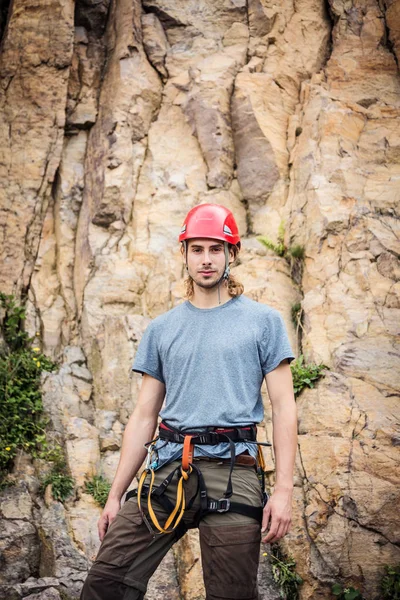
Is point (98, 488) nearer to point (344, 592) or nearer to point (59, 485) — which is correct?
point (59, 485)

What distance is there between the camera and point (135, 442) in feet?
13.3

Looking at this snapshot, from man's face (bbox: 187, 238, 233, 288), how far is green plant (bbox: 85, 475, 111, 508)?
3980 millimetres

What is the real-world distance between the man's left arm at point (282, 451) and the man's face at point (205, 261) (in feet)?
2.49

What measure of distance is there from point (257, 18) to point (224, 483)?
8995 mm

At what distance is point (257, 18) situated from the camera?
10.1 metres

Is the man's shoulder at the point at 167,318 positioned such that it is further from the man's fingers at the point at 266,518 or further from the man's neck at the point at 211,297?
the man's fingers at the point at 266,518

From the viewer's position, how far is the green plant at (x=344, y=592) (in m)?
5.91

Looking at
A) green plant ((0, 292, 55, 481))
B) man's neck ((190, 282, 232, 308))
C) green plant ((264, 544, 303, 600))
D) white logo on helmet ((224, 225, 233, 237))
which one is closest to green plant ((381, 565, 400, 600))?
green plant ((264, 544, 303, 600))

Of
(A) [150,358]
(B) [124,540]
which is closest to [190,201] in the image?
(A) [150,358]

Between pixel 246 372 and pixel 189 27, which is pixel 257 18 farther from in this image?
pixel 246 372

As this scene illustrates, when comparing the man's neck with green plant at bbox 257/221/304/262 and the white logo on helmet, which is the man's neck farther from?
green plant at bbox 257/221/304/262

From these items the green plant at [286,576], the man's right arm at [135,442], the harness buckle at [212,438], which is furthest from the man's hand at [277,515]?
the green plant at [286,576]

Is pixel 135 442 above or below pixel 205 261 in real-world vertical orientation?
below

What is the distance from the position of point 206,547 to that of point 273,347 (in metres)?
1.30
